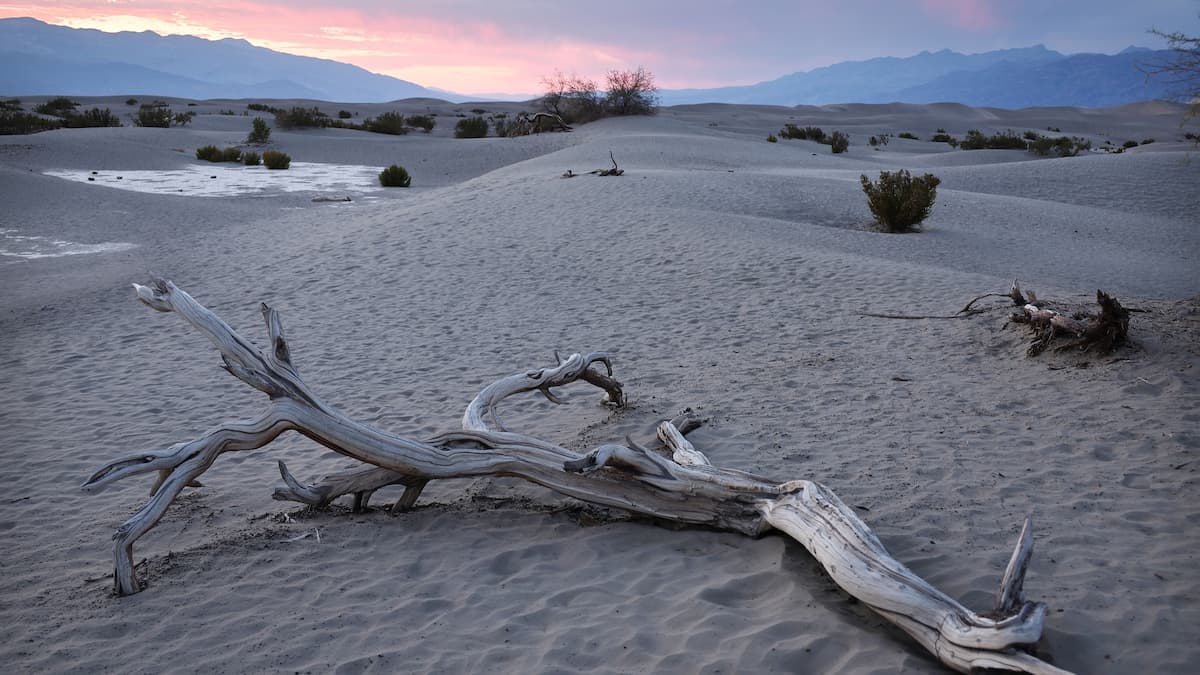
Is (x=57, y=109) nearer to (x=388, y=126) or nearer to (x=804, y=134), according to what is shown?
(x=388, y=126)

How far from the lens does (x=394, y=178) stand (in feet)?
78.6

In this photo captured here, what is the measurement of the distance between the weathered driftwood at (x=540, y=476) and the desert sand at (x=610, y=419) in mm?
164

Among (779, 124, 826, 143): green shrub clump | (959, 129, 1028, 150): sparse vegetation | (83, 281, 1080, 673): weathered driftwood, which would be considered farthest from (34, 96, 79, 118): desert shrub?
(83, 281, 1080, 673): weathered driftwood

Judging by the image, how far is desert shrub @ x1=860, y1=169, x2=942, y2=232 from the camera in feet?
47.7

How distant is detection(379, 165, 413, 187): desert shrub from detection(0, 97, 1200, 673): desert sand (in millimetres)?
6548

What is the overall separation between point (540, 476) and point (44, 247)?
48.4 ft

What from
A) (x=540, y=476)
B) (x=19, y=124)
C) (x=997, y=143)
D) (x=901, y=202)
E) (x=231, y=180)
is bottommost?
(x=540, y=476)

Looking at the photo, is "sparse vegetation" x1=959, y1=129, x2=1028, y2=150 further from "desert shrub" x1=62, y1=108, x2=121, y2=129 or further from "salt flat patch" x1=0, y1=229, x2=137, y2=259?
"desert shrub" x1=62, y1=108, x2=121, y2=129

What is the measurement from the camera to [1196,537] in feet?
14.6

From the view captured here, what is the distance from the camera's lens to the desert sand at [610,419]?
3.97 meters

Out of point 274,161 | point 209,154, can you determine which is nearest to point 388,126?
point 209,154

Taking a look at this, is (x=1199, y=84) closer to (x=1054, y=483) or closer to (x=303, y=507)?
(x=1054, y=483)

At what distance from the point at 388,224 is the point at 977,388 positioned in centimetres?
1143

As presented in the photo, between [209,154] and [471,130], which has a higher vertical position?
[471,130]
